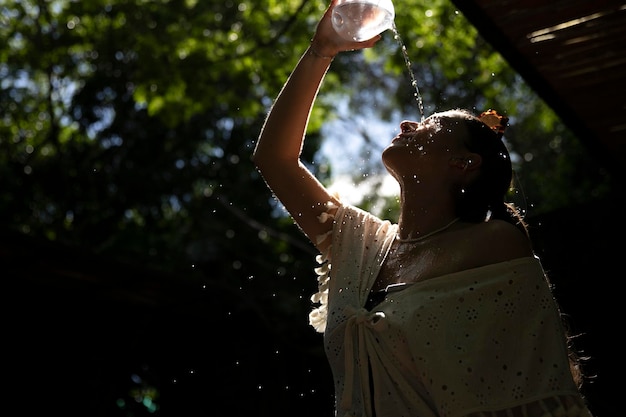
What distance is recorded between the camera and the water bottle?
2176 mm

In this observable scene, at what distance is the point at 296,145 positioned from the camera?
2.18 metres

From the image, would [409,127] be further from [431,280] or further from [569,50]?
[569,50]

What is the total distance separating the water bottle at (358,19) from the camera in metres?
2.18

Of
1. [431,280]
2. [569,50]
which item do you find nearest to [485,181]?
[431,280]

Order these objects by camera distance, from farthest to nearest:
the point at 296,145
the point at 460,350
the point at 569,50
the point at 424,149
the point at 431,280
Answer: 1. the point at 569,50
2. the point at 296,145
3. the point at 424,149
4. the point at 431,280
5. the point at 460,350

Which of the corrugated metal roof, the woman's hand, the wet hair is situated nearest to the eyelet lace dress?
the wet hair

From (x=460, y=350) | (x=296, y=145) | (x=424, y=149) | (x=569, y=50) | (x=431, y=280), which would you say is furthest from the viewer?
(x=569, y=50)

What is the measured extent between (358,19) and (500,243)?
0.74 m

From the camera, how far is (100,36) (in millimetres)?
10336

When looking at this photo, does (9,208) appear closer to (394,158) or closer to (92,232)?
(92,232)

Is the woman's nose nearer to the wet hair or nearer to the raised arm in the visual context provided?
the wet hair

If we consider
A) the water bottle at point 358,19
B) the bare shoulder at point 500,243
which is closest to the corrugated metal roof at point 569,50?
the water bottle at point 358,19

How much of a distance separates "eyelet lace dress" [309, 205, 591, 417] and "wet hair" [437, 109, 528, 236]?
0.26 m

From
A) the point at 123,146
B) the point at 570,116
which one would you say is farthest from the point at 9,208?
the point at 570,116
